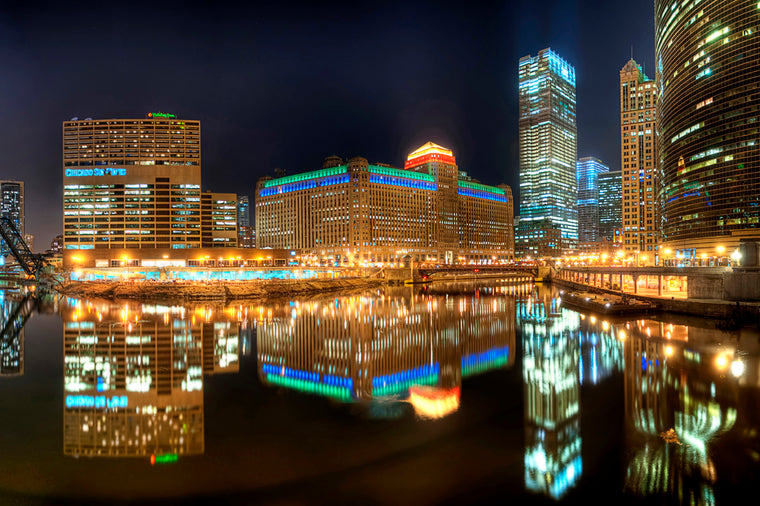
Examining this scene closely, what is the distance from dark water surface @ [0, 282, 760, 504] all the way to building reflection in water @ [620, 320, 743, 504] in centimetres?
10

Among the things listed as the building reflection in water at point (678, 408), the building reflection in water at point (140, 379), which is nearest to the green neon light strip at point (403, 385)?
the building reflection in water at point (140, 379)

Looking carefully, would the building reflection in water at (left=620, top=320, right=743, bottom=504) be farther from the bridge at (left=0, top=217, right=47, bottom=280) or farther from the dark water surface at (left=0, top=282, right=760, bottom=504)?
the bridge at (left=0, top=217, right=47, bottom=280)

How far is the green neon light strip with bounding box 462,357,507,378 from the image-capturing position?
103 ft

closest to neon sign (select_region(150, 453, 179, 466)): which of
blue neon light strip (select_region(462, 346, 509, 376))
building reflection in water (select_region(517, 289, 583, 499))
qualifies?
building reflection in water (select_region(517, 289, 583, 499))

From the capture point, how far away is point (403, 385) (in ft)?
92.6

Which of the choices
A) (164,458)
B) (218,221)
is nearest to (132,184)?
(218,221)

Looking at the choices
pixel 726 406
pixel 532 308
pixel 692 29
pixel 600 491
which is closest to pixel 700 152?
pixel 692 29

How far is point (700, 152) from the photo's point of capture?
124312mm

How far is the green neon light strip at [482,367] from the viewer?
31375 millimetres

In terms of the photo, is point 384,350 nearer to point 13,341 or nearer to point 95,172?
point 13,341

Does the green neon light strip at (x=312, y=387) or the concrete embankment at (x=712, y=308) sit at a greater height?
the concrete embankment at (x=712, y=308)

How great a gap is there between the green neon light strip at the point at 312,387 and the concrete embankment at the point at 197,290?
57001 millimetres

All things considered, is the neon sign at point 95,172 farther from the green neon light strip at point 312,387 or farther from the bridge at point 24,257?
the green neon light strip at point 312,387

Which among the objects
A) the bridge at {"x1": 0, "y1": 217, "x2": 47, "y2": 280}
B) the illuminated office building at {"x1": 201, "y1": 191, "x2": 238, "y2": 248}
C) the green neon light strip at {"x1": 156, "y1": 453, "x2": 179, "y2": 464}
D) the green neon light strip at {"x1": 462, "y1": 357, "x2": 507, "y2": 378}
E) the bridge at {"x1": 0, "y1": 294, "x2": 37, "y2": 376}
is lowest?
the green neon light strip at {"x1": 462, "y1": 357, "x2": 507, "y2": 378}
